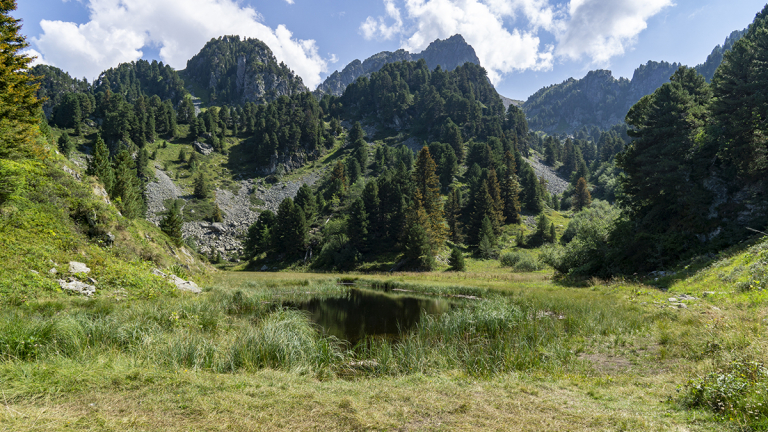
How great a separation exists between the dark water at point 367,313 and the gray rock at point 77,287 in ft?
36.8

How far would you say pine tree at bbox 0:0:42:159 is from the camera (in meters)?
19.4

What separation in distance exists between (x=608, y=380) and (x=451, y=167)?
328ft

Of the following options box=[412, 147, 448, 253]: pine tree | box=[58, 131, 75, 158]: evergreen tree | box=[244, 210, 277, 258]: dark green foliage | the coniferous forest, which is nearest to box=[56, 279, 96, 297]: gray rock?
the coniferous forest

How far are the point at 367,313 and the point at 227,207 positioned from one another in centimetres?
9318

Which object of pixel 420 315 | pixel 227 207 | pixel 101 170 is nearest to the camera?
pixel 420 315

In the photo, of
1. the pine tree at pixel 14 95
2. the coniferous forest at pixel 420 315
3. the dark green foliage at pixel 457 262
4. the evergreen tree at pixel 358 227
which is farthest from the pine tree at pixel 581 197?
the pine tree at pixel 14 95

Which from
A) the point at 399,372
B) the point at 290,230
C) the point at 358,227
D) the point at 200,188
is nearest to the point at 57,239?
the point at 399,372

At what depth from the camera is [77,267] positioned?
56.6 feet

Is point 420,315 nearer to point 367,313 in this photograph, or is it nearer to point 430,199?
point 367,313

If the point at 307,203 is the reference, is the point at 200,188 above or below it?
above

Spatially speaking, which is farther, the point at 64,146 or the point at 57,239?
the point at 64,146

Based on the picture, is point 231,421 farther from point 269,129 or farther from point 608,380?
point 269,129

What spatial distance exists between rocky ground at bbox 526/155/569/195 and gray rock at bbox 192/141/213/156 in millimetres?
135094

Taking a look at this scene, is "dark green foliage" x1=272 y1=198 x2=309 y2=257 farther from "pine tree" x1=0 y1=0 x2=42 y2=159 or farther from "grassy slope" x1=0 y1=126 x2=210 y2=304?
"pine tree" x1=0 y1=0 x2=42 y2=159
